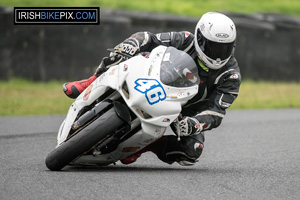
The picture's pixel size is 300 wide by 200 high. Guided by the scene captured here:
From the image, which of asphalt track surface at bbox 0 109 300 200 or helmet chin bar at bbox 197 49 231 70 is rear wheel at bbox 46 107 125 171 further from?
helmet chin bar at bbox 197 49 231 70

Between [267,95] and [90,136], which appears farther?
[267,95]

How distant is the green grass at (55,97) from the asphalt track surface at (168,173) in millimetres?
2523

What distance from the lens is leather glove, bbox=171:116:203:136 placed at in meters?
5.62

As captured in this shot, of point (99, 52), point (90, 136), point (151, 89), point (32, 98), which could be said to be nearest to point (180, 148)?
point (151, 89)

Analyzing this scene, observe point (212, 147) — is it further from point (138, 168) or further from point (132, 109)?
point (132, 109)

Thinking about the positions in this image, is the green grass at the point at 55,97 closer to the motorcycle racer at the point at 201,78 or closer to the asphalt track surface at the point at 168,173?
the asphalt track surface at the point at 168,173

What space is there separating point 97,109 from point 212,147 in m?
2.70

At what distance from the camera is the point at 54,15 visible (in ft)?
44.2

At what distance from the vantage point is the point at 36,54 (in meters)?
12.5

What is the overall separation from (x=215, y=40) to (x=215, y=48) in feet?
0.25

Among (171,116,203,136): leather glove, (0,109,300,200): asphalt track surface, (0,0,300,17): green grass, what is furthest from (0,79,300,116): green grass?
(171,116,203,136): leather glove

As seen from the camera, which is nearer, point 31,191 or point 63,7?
point 31,191

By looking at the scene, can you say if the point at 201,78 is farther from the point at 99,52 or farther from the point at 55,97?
the point at 99,52

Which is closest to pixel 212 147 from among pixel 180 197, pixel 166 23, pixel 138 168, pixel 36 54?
pixel 138 168
